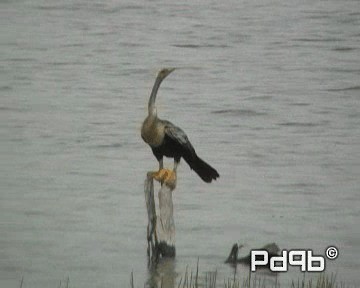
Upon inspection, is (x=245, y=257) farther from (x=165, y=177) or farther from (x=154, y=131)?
(x=154, y=131)

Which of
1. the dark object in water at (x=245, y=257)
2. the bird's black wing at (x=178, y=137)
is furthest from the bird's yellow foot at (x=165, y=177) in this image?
the dark object in water at (x=245, y=257)

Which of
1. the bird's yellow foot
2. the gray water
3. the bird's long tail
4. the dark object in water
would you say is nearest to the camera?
the bird's yellow foot

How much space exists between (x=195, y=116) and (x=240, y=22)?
319 inches

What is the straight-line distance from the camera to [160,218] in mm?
11828

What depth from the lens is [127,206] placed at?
1497 centimetres

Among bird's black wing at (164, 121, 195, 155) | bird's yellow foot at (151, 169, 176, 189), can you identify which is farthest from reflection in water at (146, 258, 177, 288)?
bird's black wing at (164, 121, 195, 155)

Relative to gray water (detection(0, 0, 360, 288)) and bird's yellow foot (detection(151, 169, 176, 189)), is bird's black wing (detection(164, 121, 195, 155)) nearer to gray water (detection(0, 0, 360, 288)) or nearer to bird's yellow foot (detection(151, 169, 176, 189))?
bird's yellow foot (detection(151, 169, 176, 189))

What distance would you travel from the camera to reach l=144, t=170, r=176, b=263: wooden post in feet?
38.5

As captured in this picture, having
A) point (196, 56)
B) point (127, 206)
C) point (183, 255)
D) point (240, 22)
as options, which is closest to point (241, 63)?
point (196, 56)

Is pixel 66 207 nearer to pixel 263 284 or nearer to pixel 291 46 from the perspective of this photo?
pixel 263 284

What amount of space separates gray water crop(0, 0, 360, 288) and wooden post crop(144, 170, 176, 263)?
19 centimetres

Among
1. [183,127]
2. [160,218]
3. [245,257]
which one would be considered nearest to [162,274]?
[160,218]

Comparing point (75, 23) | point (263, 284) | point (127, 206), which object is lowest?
point (75, 23)

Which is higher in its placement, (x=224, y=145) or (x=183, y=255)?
(x=183, y=255)
